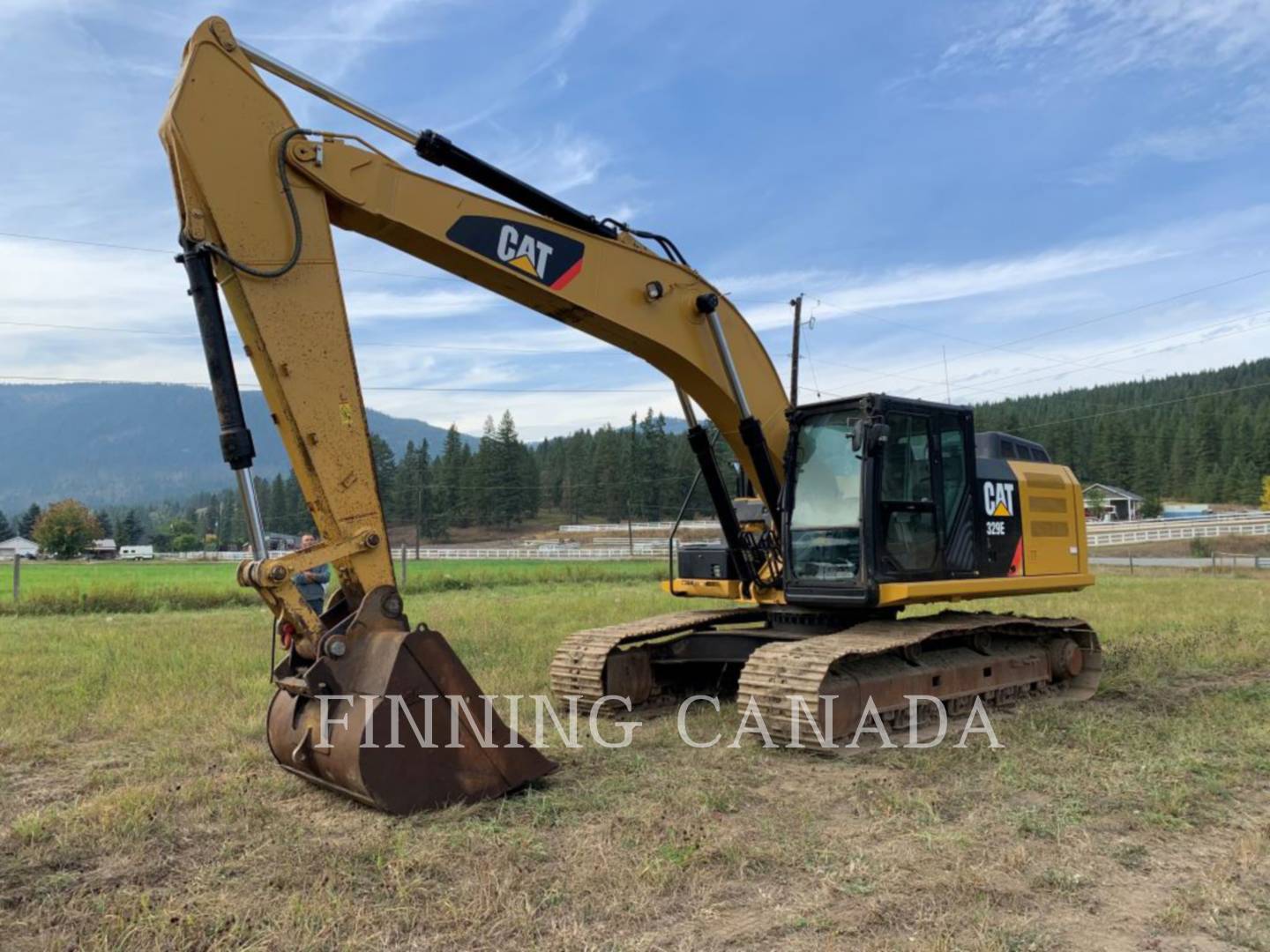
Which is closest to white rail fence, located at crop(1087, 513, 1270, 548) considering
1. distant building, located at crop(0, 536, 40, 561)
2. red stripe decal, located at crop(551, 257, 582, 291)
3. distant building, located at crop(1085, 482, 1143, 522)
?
distant building, located at crop(1085, 482, 1143, 522)

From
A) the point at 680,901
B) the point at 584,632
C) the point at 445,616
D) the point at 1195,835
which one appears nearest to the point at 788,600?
the point at 584,632

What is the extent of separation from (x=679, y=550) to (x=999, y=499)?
3.03 metres

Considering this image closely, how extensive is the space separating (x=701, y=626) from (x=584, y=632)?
1.10 m

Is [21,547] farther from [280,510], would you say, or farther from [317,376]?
[317,376]

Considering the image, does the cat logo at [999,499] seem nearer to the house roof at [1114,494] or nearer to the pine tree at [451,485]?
the pine tree at [451,485]

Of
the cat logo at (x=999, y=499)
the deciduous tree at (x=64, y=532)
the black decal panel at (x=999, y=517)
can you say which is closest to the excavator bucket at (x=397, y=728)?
the black decal panel at (x=999, y=517)

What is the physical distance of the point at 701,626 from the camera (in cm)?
941

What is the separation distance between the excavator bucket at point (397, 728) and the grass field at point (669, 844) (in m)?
0.16

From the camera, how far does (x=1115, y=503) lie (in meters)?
91.3

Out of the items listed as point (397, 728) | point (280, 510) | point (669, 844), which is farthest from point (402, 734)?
point (280, 510)

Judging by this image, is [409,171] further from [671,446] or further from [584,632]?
[671,446]

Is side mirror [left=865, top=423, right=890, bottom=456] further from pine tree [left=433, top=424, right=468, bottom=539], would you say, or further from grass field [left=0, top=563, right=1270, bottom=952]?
pine tree [left=433, top=424, right=468, bottom=539]

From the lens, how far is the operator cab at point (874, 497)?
799 centimetres

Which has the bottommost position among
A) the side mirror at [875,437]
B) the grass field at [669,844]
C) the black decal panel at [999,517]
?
the grass field at [669,844]
